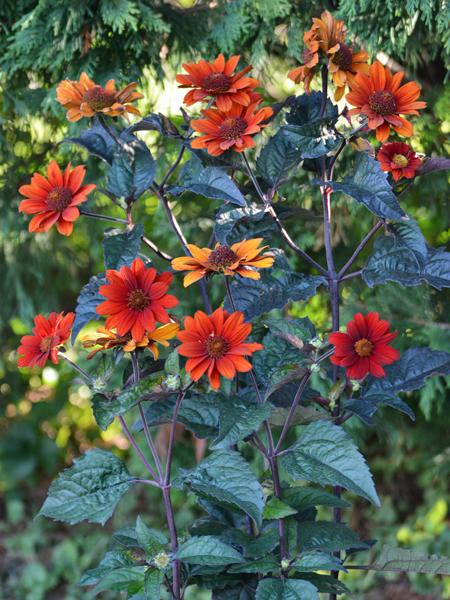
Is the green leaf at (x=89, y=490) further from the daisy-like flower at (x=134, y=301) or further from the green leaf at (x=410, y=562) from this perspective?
the green leaf at (x=410, y=562)

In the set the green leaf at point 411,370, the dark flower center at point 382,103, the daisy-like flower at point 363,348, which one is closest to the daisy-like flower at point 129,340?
the daisy-like flower at point 363,348

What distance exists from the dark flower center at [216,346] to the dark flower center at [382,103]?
447 millimetres

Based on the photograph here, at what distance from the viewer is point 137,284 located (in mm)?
1068

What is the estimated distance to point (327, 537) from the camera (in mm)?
1156

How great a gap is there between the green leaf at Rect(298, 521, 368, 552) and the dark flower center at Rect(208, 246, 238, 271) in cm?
46

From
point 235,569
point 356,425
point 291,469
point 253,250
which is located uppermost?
point 253,250

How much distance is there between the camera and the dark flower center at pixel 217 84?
1.19 metres

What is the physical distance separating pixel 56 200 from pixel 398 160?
55 cm

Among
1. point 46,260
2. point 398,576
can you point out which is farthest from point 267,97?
point 398,576

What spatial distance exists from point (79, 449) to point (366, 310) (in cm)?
157

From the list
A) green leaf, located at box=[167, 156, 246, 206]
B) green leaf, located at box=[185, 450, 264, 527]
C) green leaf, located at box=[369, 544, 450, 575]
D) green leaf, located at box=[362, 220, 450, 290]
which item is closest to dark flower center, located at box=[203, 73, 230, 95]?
green leaf, located at box=[167, 156, 246, 206]

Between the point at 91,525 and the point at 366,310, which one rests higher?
the point at 366,310

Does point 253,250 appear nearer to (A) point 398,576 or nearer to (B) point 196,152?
(B) point 196,152

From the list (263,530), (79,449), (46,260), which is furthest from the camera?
(79,449)
